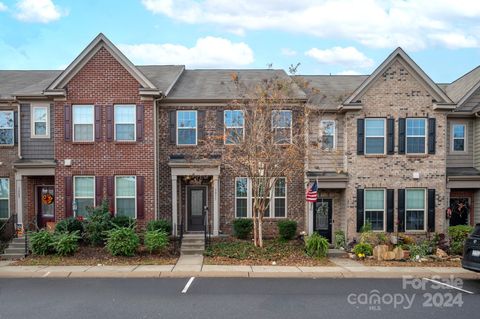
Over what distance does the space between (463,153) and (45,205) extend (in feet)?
63.7

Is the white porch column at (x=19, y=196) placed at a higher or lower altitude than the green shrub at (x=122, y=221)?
higher

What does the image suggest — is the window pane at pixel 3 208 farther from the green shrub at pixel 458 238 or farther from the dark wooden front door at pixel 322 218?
the green shrub at pixel 458 238

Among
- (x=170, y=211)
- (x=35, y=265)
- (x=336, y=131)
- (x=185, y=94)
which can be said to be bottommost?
(x=35, y=265)

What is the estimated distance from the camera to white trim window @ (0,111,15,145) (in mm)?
16766

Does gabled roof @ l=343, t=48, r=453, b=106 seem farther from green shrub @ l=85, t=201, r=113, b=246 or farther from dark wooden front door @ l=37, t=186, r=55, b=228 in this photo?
dark wooden front door @ l=37, t=186, r=55, b=228

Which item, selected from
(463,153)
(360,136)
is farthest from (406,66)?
(463,153)

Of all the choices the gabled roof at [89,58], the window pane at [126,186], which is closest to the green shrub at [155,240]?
the window pane at [126,186]

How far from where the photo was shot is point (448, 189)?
1623 cm

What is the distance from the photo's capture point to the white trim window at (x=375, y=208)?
1603cm

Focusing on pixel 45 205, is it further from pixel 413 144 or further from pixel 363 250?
pixel 413 144

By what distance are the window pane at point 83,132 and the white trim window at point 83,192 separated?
166 centimetres

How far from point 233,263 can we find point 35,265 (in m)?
6.58

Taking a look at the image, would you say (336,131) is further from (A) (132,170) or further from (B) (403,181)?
(A) (132,170)

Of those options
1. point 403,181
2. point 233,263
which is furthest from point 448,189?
point 233,263
